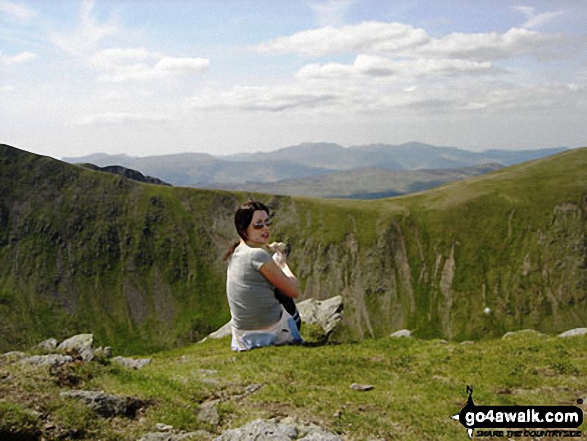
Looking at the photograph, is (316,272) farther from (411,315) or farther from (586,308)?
(586,308)

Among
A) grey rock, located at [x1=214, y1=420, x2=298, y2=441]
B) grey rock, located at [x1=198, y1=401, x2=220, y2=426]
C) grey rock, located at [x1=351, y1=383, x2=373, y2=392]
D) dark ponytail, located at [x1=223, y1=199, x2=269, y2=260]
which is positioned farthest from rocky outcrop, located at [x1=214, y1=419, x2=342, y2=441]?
dark ponytail, located at [x1=223, y1=199, x2=269, y2=260]

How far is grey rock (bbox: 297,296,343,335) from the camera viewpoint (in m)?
27.0

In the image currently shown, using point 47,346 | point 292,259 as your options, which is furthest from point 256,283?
point 292,259

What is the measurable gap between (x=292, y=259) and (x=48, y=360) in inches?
6783

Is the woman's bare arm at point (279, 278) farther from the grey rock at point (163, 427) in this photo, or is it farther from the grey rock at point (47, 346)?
the grey rock at point (47, 346)

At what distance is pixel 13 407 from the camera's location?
9008mm

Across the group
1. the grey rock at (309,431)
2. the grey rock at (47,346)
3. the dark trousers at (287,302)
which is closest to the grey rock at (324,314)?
the dark trousers at (287,302)

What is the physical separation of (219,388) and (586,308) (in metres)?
190

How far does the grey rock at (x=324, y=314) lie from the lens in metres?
27.0

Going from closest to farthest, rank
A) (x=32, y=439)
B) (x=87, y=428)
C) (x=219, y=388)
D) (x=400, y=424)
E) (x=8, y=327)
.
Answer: (x=32, y=439)
(x=87, y=428)
(x=400, y=424)
(x=219, y=388)
(x=8, y=327)

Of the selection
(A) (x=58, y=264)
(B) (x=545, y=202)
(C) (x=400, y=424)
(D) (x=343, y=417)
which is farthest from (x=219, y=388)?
Result: (B) (x=545, y=202)

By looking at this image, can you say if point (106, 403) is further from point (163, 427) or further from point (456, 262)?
point (456, 262)

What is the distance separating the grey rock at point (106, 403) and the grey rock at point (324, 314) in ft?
52.2

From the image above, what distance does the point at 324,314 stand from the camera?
28469mm
